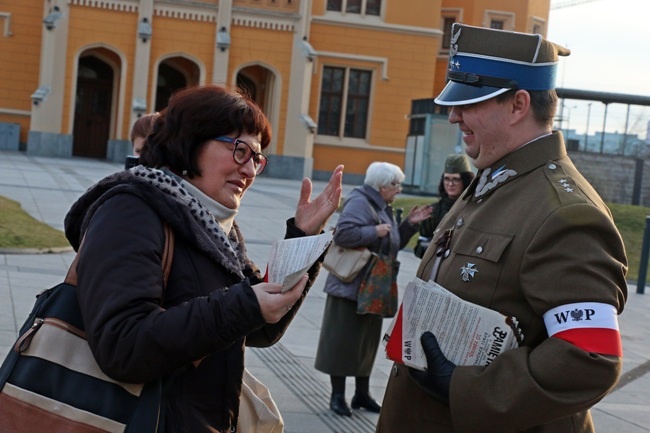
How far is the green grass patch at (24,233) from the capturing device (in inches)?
506

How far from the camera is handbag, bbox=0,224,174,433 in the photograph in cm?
263

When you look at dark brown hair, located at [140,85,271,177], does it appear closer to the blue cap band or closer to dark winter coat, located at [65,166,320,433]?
dark winter coat, located at [65,166,320,433]

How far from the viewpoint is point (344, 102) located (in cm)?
3997

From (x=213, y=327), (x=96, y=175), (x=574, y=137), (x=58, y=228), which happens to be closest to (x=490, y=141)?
(x=213, y=327)

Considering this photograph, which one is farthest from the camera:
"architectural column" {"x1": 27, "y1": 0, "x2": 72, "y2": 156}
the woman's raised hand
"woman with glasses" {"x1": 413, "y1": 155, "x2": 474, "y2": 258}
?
"architectural column" {"x1": 27, "y1": 0, "x2": 72, "y2": 156}

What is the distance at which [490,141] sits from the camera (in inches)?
123

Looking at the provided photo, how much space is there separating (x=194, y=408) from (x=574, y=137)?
1171 inches

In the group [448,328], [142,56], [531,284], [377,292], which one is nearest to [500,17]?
[142,56]

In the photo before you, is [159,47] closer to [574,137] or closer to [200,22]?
[200,22]

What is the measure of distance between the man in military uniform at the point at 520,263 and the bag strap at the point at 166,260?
0.78 meters

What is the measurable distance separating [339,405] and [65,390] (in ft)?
15.6

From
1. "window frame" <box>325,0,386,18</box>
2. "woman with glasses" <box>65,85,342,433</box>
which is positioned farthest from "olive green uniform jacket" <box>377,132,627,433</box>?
"window frame" <box>325,0,386,18</box>

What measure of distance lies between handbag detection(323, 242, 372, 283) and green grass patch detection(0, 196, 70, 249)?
255 inches

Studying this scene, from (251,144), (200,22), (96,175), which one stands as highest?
(200,22)
